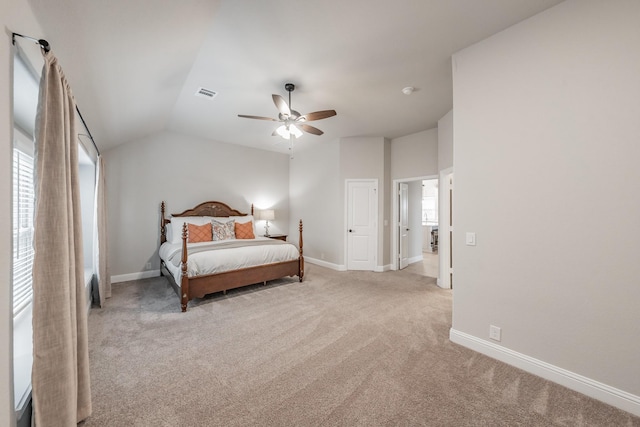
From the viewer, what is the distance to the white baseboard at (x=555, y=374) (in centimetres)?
167

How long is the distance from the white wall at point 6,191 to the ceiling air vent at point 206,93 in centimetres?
239

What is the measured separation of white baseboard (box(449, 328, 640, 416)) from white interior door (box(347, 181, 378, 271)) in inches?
116

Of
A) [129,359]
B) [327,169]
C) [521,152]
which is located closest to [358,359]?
[129,359]

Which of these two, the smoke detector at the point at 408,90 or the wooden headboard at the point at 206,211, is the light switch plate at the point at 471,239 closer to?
the smoke detector at the point at 408,90

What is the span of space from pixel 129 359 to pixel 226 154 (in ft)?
14.8

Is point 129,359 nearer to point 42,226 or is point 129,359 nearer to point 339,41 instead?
point 42,226

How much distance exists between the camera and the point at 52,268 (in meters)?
1.21

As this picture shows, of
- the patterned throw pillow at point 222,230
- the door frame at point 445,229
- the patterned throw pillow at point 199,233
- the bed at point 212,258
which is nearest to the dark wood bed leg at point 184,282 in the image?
the bed at point 212,258

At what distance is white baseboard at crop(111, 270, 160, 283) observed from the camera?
4466 mm

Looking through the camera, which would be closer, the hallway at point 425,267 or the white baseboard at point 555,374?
the white baseboard at point 555,374

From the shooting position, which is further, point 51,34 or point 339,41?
point 339,41

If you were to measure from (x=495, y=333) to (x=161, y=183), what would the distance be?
5774 millimetres

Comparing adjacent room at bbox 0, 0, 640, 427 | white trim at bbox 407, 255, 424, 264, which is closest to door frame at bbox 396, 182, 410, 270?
white trim at bbox 407, 255, 424, 264

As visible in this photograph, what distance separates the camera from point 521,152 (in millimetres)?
2094
